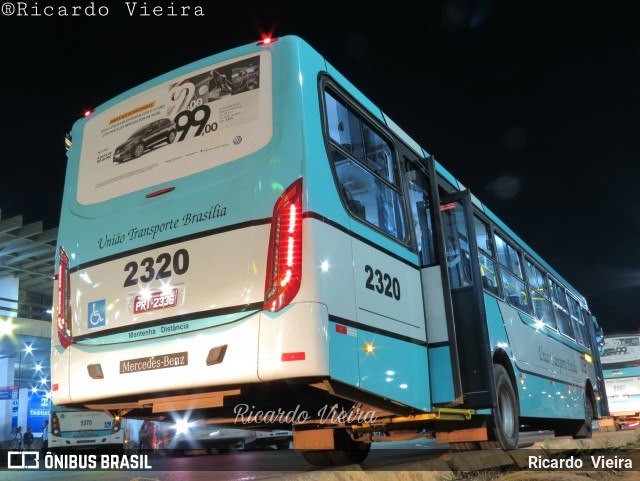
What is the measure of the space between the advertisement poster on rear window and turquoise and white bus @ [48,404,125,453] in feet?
40.6

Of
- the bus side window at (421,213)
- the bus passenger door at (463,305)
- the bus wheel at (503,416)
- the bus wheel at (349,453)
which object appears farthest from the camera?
the bus wheel at (349,453)

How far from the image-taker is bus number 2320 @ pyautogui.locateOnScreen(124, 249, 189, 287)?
539cm

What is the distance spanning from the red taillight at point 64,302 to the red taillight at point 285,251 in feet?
7.22

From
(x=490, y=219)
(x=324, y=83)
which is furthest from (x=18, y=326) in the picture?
(x=324, y=83)

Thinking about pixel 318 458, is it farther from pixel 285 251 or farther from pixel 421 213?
pixel 285 251

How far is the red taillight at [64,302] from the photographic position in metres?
6.00

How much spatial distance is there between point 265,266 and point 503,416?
4326 millimetres

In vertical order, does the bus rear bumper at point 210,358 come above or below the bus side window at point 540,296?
below

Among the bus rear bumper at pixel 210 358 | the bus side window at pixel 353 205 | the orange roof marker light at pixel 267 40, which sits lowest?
the bus rear bumper at pixel 210 358

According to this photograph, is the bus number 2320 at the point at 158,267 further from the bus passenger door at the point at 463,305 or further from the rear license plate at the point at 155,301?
the bus passenger door at the point at 463,305

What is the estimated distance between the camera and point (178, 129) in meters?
5.91

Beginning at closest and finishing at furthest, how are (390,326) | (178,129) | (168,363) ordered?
(168,363) → (390,326) → (178,129)

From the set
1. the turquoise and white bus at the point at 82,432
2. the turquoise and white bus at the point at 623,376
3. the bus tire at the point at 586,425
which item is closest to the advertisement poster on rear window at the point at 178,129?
the bus tire at the point at 586,425

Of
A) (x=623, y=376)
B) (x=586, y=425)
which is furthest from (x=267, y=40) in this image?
(x=623, y=376)
